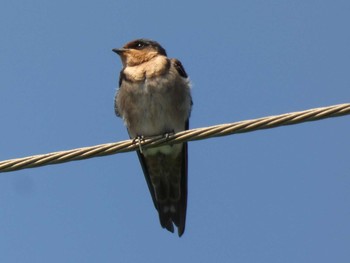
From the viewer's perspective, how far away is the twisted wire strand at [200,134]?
6215mm

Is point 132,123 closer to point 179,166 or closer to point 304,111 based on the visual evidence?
point 179,166

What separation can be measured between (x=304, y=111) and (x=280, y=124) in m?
0.20

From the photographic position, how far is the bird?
941 cm

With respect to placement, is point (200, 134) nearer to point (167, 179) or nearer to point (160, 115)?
point (160, 115)

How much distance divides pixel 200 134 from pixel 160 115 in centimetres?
266

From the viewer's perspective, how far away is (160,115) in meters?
9.36

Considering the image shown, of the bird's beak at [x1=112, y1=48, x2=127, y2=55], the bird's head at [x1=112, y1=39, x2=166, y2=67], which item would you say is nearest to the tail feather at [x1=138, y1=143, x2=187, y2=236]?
the bird's head at [x1=112, y1=39, x2=166, y2=67]

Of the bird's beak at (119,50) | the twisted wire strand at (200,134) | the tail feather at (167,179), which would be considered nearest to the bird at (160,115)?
the tail feather at (167,179)

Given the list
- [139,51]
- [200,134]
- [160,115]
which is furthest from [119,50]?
[200,134]

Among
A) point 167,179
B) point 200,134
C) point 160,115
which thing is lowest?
point 167,179

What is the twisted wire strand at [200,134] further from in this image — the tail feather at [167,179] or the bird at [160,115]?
the tail feather at [167,179]

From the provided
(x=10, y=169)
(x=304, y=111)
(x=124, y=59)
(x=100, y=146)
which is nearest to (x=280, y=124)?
(x=304, y=111)

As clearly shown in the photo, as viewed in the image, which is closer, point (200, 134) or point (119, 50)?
point (200, 134)

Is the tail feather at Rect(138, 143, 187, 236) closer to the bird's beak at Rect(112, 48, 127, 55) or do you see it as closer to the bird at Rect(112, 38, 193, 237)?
the bird at Rect(112, 38, 193, 237)
